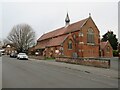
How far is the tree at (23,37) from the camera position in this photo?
97188 millimetres

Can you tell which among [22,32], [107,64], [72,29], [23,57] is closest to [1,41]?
[22,32]

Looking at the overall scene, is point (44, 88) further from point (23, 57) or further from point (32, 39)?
point (32, 39)

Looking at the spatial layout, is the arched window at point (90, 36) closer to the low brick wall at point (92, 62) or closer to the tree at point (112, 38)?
the tree at point (112, 38)

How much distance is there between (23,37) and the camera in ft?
318

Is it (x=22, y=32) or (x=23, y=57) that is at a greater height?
(x=22, y=32)

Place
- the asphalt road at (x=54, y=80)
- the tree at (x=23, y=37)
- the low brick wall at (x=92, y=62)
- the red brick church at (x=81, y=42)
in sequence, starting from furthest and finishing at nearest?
1. the tree at (x=23, y=37)
2. the red brick church at (x=81, y=42)
3. the low brick wall at (x=92, y=62)
4. the asphalt road at (x=54, y=80)

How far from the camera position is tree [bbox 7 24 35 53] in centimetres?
9719

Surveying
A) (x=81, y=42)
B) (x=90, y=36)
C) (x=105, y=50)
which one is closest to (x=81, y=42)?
(x=81, y=42)

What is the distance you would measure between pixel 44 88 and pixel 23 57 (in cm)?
4510

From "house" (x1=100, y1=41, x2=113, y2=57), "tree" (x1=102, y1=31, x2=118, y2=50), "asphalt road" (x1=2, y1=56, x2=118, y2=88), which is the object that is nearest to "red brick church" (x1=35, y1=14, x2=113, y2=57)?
"house" (x1=100, y1=41, x2=113, y2=57)

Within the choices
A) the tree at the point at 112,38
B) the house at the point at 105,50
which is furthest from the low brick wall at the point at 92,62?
the tree at the point at 112,38

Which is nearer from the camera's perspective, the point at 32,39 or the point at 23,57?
the point at 23,57

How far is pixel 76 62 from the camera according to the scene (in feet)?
118

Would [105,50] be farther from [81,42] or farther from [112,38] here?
[112,38]
